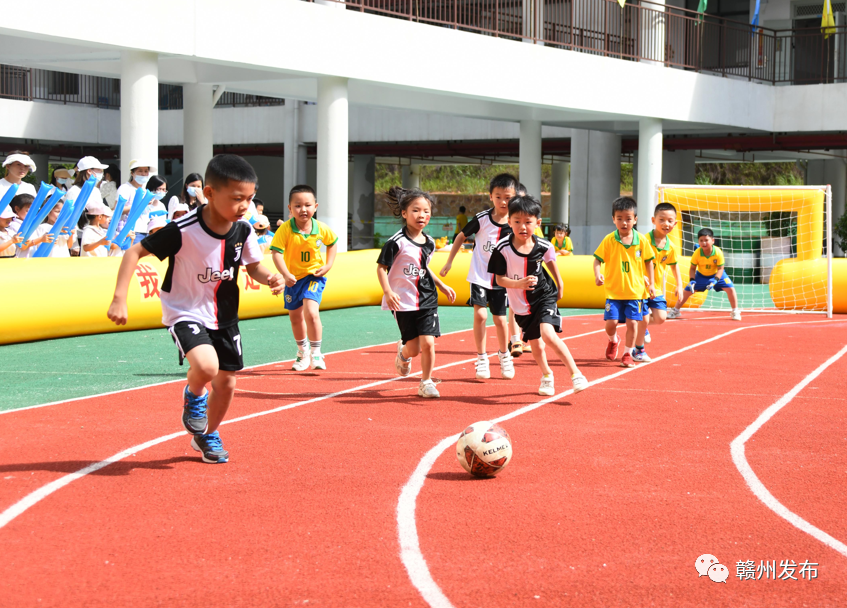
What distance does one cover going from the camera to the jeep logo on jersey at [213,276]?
5.87 metres

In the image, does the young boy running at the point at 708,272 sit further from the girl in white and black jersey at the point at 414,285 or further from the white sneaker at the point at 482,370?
the girl in white and black jersey at the point at 414,285

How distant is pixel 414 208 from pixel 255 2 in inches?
428

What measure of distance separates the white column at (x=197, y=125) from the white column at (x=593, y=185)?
11.5m

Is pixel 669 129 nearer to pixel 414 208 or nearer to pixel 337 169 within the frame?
pixel 337 169

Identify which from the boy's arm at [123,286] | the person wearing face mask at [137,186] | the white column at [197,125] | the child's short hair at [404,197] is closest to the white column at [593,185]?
the white column at [197,125]

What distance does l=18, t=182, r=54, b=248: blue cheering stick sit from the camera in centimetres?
1320

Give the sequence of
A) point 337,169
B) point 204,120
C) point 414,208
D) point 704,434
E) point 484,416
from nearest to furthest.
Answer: point 704,434 → point 484,416 → point 414,208 → point 337,169 → point 204,120

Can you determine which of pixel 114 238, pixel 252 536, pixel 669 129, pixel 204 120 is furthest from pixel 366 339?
pixel 669 129

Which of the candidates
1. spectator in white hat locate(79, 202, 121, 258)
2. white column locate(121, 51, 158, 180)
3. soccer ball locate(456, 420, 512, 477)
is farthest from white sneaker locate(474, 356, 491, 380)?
white column locate(121, 51, 158, 180)

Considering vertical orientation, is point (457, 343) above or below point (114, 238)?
below

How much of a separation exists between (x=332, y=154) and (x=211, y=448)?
14785mm

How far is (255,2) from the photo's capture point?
704 inches

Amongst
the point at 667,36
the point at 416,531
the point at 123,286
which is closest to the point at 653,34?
the point at 667,36

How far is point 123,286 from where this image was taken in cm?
553
